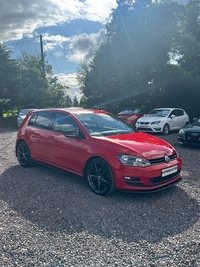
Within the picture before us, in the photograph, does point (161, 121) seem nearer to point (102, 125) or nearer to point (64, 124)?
point (102, 125)

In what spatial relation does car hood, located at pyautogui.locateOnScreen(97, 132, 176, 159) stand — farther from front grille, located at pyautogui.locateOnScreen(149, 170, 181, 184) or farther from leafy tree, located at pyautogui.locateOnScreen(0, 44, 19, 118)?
leafy tree, located at pyautogui.locateOnScreen(0, 44, 19, 118)

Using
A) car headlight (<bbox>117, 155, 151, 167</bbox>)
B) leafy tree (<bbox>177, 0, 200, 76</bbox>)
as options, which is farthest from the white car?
leafy tree (<bbox>177, 0, 200, 76</bbox>)

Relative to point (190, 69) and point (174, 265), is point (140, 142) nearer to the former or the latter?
point (174, 265)

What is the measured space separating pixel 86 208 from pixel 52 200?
71 cm

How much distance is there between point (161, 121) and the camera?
45.0 ft

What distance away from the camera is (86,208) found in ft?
14.8

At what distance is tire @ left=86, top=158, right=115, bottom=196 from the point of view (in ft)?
15.9

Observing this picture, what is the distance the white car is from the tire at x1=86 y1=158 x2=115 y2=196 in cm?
900

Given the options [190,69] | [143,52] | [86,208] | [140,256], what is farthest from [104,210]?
[190,69]

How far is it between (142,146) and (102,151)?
0.74m

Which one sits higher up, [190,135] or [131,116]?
[131,116]

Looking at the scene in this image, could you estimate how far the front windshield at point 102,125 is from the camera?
559cm

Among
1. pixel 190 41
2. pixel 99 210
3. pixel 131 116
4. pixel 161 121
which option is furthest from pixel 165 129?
pixel 190 41

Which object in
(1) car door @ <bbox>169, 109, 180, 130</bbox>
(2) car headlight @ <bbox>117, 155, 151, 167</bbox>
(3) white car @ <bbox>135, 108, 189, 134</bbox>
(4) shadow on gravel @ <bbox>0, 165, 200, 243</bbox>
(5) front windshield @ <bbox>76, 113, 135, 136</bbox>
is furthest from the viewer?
(1) car door @ <bbox>169, 109, 180, 130</bbox>
